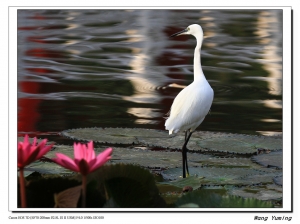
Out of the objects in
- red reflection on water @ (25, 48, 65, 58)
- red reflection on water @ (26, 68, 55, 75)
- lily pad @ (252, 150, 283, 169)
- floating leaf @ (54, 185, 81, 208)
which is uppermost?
red reflection on water @ (25, 48, 65, 58)

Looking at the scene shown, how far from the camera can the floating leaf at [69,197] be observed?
5.46 feet

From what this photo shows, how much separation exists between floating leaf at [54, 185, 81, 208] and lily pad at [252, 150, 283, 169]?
6.09 ft

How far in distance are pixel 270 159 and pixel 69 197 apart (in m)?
1.99

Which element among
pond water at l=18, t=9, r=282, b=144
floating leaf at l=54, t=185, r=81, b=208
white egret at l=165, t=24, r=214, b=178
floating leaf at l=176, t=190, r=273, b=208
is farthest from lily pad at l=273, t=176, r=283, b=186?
floating leaf at l=54, t=185, r=81, b=208

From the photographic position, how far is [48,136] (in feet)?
12.8

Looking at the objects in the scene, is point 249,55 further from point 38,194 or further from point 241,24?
point 38,194

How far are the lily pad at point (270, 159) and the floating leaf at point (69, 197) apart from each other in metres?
1.86

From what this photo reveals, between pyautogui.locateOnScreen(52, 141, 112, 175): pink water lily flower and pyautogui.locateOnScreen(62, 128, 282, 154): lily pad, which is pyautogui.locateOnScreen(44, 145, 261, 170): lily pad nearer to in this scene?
pyautogui.locateOnScreen(62, 128, 282, 154): lily pad

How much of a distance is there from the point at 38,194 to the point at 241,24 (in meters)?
4.25

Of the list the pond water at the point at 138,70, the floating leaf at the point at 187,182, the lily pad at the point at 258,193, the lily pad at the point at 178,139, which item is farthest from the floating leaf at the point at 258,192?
the pond water at the point at 138,70

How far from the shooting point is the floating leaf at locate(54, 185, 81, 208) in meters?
1.66

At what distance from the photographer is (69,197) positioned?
1675 millimetres

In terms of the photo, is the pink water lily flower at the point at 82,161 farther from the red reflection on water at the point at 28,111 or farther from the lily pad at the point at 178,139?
the red reflection on water at the point at 28,111
